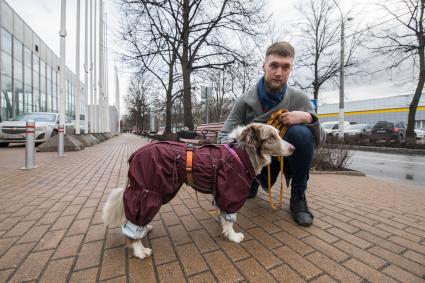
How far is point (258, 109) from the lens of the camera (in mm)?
3062

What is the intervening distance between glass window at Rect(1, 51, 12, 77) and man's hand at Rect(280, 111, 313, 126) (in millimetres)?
21868

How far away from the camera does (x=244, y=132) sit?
2266mm

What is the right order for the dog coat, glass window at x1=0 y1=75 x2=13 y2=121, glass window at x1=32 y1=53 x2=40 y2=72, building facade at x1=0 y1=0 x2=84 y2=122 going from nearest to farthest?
the dog coat
glass window at x1=0 y1=75 x2=13 y2=121
building facade at x1=0 y1=0 x2=84 y2=122
glass window at x1=32 y1=53 x2=40 y2=72

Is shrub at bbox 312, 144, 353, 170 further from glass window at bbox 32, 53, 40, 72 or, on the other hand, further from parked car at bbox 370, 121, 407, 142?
glass window at bbox 32, 53, 40, 72

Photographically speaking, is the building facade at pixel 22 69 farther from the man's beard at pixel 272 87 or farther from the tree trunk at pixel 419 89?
the tree trunk at pixel 419 89

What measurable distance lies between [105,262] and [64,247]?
0.49m

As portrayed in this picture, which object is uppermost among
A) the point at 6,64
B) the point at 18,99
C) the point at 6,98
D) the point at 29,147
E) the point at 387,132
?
the point at 6,64

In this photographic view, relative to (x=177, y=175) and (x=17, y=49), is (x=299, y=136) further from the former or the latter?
(x=17, y=49)

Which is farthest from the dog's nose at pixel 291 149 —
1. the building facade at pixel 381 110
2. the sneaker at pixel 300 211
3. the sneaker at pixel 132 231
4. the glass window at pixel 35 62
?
the building facade at pixel 381 110

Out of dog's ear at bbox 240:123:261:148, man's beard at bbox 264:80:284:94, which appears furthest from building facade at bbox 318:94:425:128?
dog's ear at bbox 240:123:261:148

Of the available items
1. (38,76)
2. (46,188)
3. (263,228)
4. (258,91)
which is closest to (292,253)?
(263,228)

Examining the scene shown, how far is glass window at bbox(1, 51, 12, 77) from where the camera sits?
55.6 feet

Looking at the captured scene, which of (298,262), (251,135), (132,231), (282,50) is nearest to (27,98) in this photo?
(132,231)

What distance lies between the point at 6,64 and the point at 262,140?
22895 millimetres
